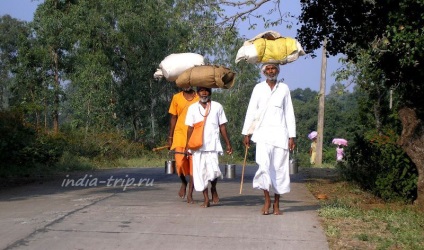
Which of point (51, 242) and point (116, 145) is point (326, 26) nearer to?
point (51, 242)

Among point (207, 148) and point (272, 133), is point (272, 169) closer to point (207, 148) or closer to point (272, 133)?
point (272, 133)

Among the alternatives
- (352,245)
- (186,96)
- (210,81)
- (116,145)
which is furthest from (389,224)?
(116,145)

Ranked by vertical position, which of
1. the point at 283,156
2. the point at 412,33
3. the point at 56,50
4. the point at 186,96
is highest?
the point at 56,50

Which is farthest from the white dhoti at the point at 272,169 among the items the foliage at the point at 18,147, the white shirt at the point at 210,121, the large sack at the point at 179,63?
the foliage at the point at 18,147

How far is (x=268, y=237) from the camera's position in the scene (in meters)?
7.81

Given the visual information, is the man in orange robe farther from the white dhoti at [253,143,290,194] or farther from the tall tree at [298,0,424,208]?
the tall tree at [298,0,424,208]

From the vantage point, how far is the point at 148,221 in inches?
347

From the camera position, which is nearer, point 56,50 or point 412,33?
point 412,33

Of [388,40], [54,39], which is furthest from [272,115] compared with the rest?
[54,39]

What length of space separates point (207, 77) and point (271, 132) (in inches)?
71.1

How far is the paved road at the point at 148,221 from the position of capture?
748cm

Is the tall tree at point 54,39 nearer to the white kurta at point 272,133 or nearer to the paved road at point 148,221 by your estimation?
the paved road at point 148,221

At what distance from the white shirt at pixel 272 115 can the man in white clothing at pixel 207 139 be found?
1.01 m

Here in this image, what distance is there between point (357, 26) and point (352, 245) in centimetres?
617
